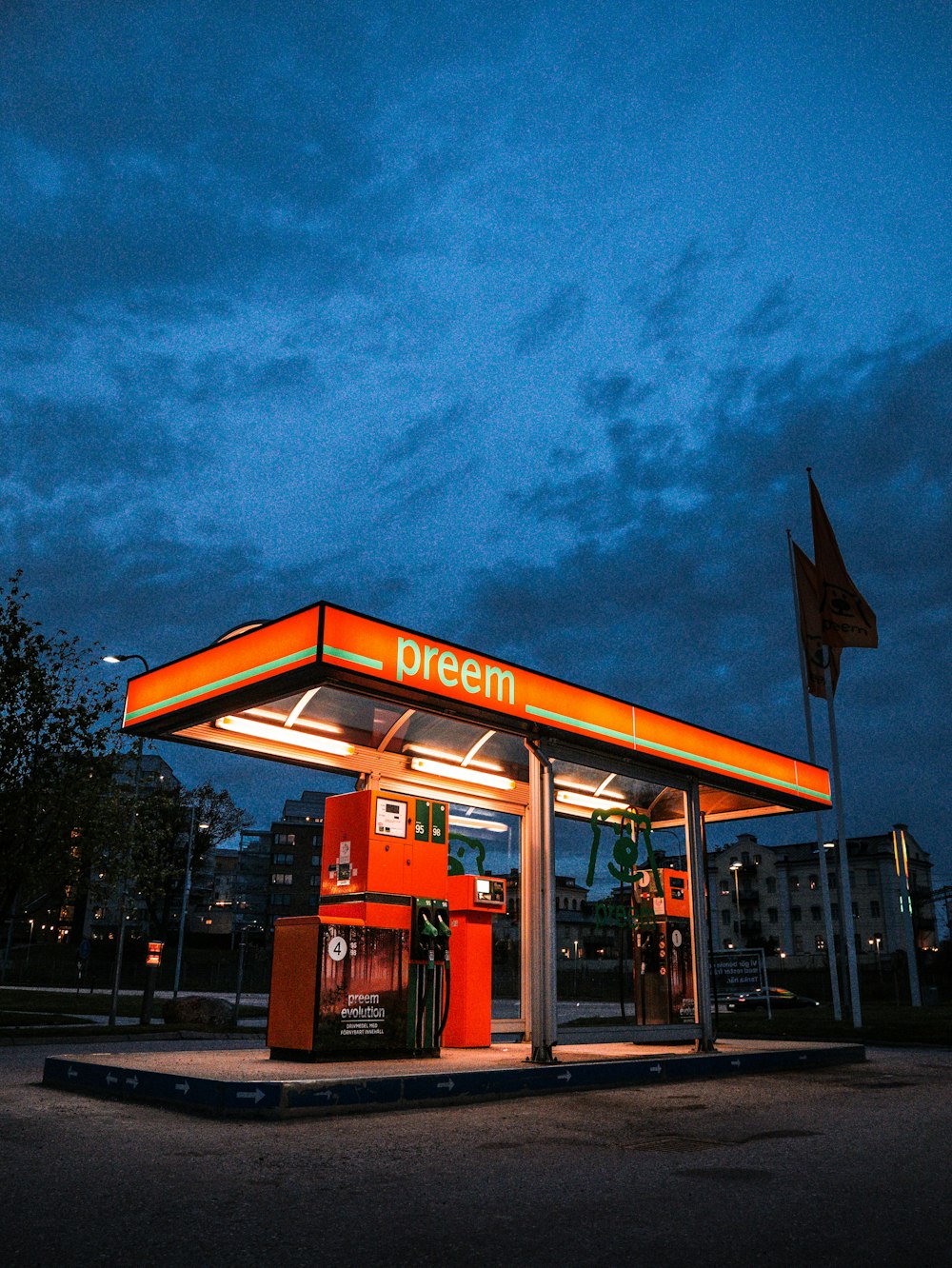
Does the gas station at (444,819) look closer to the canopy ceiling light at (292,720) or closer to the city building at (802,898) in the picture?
the canopy ceiling light at (292,720)

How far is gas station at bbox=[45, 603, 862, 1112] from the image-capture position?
32.3 feet

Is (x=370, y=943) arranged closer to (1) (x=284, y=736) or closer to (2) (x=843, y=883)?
(1) (x=284, y=736)

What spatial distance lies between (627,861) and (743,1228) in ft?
35.0

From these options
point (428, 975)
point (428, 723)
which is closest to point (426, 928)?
point (428, 975)

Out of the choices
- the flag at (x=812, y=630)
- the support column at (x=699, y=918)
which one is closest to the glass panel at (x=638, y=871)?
the support column at (x=699, y=918)

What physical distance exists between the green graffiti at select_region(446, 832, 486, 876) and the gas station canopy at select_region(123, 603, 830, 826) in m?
0.70

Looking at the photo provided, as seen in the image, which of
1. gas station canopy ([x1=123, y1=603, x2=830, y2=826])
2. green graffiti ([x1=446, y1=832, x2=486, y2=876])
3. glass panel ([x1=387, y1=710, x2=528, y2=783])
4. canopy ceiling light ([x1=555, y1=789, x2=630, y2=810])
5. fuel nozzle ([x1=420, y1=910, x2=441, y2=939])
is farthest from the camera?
canopy ceiling light ([x1=555, y1=789, x2=630, y2=810])

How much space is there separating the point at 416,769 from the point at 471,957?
8.59 feet

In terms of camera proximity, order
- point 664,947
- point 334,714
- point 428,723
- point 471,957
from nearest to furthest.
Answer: point 334,714 < point 428,723 < point 471,957 < point 664,947

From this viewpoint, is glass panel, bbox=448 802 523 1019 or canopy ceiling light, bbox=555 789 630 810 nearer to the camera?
glass panel, bbox=448 802 523 1019

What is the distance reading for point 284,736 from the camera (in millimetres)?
12289

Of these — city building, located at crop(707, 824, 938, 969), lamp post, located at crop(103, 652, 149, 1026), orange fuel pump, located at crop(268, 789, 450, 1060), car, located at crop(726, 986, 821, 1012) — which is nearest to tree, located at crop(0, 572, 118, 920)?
lamp post, located at crop(103, 652, 149, 1026)

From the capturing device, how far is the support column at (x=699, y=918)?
1369 centimetres

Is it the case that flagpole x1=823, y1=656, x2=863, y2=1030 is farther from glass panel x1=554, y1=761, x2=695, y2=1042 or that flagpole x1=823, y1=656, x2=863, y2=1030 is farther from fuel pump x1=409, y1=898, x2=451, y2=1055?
fuel pump x1=409, y1=898, x2=451, y2=1055
